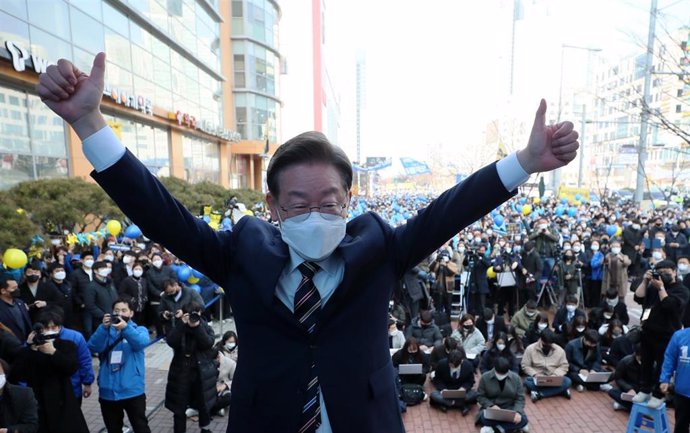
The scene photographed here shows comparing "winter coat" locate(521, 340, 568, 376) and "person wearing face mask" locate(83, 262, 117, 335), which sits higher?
"person wearing face mask" locate(83, 262, 117, 335)

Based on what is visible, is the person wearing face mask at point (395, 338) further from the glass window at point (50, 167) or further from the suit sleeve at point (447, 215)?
the glass window at point (50, 167)

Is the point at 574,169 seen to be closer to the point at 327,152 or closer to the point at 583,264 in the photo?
the point at 583,264

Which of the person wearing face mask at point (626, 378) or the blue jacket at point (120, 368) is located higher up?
the blue jacket at point (120, 368)

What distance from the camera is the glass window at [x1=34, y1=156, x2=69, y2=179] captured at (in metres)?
12.2

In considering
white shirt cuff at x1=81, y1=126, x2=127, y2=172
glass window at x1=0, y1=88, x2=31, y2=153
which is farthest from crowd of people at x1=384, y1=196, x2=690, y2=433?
glass window at x1=0, y1=88, x2=31, y2=153

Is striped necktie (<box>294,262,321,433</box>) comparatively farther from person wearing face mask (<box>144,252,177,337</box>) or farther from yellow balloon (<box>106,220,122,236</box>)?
yellow balloon (<box>106,220,122,236</box>)

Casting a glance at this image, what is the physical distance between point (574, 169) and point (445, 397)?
181 feet

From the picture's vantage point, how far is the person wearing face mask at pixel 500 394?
17.8ft

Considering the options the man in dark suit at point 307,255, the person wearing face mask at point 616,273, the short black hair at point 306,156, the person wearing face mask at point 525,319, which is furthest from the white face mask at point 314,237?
the person wearing face mask at point 616,273

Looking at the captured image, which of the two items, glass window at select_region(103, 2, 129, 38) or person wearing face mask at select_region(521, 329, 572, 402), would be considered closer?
person wearing face mask at select_region(521, 329, 572, 402)

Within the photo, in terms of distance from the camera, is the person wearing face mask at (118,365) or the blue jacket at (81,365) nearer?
the blue jacket at (81,365)

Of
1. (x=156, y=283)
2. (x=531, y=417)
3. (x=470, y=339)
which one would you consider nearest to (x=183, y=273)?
(x=156, y=283)

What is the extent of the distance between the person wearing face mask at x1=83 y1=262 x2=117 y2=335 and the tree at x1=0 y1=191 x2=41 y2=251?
112 cm

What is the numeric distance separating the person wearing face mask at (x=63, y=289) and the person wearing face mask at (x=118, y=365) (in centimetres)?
267
